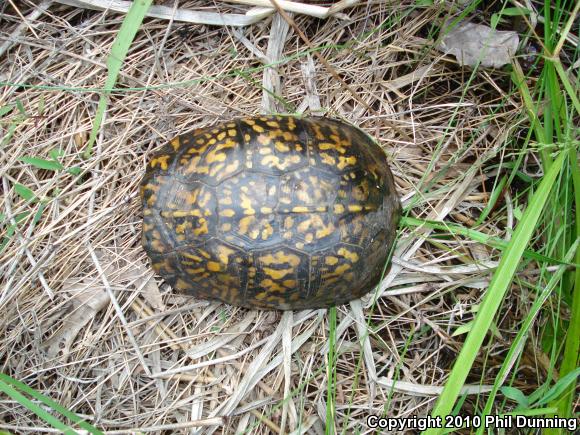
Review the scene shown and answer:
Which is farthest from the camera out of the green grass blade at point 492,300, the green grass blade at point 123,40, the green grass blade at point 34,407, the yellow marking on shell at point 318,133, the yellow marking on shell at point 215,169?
the green grass blade at point 123,40

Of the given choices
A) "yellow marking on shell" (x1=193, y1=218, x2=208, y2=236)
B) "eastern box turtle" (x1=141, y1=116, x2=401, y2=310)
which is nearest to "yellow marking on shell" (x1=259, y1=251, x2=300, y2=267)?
"eastern box turtle" (x1=141, y1=116, x2=401, y2=310)

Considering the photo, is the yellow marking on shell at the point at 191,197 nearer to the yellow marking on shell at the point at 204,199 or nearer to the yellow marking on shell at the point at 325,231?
the yellow marking on shell at the point at 204,199

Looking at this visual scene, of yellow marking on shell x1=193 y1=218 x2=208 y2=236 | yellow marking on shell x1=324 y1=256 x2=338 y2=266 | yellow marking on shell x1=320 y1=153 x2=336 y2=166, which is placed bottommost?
yellow marking on shell x1=324 y1=256 x2=338 y2=266

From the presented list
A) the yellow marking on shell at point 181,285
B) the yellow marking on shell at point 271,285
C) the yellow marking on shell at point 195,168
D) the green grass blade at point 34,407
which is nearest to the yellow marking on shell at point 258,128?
the yellow marking on shell at point 195,168


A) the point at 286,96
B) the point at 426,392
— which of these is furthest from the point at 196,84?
the point at 426,392

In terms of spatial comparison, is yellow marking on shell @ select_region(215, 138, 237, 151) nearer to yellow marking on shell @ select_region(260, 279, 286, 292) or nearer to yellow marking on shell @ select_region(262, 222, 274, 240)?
yellow marking on shell @ select_region(262, 222, 274, 240)

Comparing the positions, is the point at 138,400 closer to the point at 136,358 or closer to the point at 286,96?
the point at 136,358
